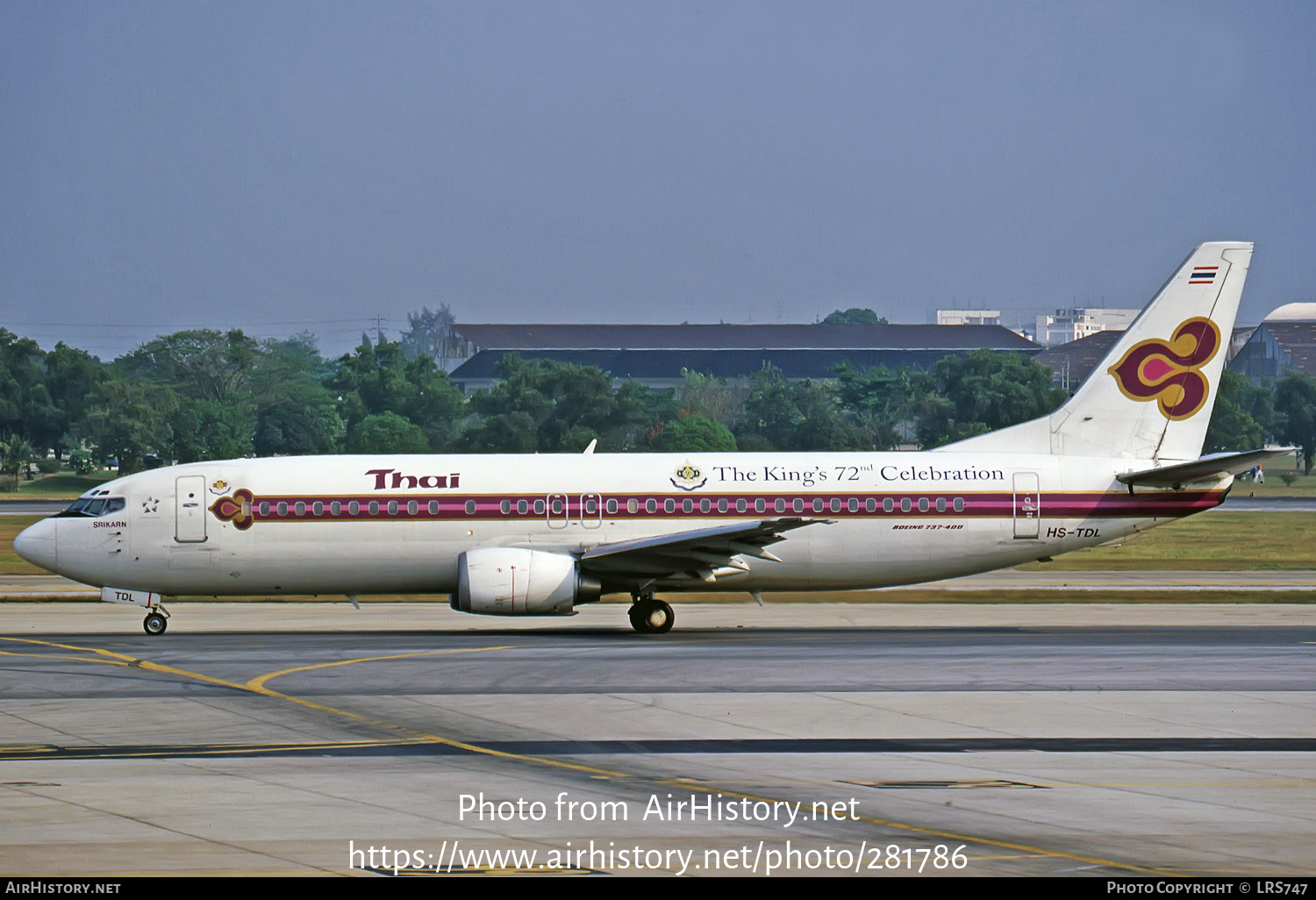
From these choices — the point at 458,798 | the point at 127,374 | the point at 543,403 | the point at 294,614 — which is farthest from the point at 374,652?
the point at 127,374

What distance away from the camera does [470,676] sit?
80.1 feet

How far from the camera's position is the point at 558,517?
105ft

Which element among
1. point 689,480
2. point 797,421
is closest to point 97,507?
point 689,480

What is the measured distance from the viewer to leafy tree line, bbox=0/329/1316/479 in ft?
295

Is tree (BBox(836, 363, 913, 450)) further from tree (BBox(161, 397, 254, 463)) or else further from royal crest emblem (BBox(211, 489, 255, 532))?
royal crest emblem (BBox(211, 489, 255, 532))

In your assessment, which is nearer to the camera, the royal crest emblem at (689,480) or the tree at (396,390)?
the royal crest emblem at (689,480)

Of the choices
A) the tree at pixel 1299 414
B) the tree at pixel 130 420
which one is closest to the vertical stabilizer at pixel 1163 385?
the tree at pixel 130 420

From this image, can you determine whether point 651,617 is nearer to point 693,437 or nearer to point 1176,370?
point 1176,370

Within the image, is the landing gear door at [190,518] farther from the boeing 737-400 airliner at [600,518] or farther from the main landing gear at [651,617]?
the main landing gear at [651,617]

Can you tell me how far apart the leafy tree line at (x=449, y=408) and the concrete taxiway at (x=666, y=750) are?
5074cm

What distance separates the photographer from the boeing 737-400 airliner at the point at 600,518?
32062 millimetres

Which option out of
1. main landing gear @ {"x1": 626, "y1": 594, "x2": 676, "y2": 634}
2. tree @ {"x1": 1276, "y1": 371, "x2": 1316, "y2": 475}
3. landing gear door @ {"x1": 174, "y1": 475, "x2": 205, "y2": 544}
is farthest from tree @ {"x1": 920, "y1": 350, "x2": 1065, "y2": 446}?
landing gear door @ {"x1": 174, "y1": 475, "x2": 205, "y2": 544}

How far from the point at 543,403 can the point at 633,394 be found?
645 centimetres

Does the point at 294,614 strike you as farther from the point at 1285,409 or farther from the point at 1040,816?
the point at 1285,409
